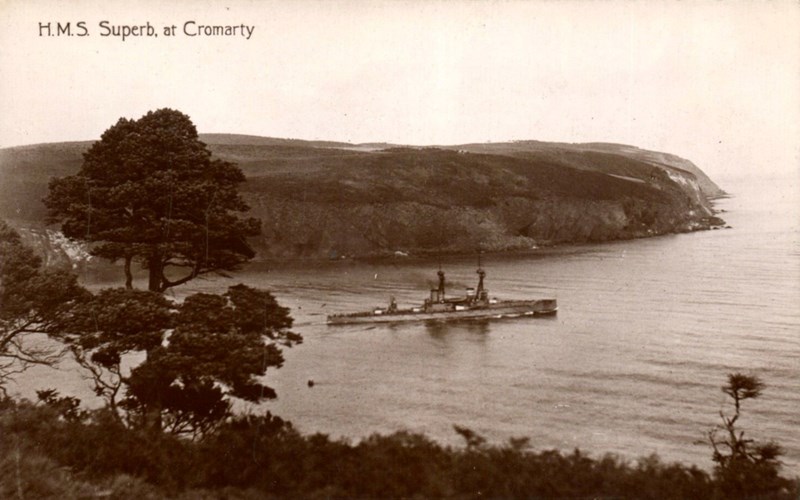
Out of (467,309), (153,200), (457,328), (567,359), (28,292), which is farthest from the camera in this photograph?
(467,309)

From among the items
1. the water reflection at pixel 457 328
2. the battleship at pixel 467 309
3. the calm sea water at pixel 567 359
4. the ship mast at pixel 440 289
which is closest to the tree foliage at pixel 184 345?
the calm sea water at pixel 567 359

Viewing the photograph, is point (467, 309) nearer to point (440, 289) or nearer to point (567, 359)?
point (440, 289)

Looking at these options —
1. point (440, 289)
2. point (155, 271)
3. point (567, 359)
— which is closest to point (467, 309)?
point (440, 289)

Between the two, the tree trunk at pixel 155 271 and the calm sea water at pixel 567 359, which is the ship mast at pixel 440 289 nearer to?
the calm sea water at pixel 567 359

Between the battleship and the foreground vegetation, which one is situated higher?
the foreground vegetation

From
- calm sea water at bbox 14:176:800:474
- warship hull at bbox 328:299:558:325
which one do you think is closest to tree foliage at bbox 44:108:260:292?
calm sea water at bbox 14:176:800:474

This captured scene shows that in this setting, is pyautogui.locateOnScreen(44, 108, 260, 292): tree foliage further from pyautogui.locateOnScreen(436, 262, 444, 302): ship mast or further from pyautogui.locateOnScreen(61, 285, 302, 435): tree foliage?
pyautogui.locateOnScreen(436, 262, 444, 302): ship mast
